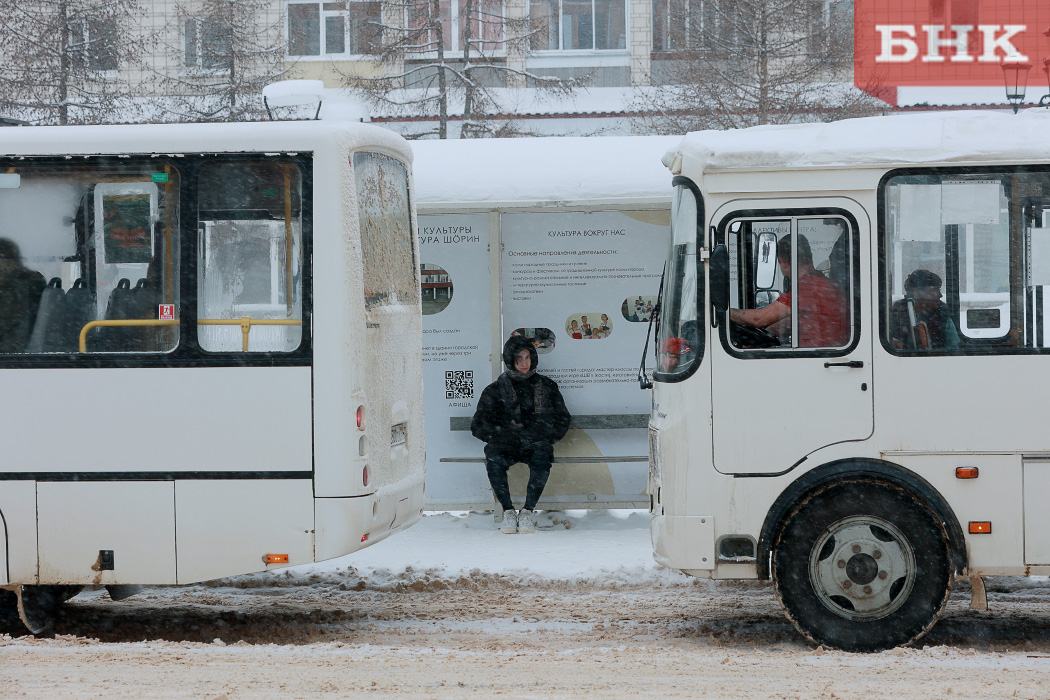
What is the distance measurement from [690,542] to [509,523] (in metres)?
3.73

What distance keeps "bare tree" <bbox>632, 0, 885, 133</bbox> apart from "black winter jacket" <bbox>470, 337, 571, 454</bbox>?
11156mm

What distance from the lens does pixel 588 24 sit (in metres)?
27.4

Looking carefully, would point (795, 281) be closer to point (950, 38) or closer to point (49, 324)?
point (49, 324)

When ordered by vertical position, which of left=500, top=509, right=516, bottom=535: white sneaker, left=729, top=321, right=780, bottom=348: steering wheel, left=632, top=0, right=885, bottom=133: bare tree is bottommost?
left=500, top=509, right=516, bottom=535: white sneaker

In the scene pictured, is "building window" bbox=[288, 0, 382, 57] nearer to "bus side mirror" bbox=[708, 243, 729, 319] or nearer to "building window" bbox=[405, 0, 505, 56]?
"building window" bbox=[405, 0, 505, 56]

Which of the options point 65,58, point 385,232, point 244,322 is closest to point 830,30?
point 65,58

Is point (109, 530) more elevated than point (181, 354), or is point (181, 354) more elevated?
point (181, 354)

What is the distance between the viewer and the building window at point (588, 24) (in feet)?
89.5

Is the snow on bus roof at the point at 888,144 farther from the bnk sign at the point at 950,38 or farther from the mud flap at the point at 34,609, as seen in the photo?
the bnk sign at the point at 950,38

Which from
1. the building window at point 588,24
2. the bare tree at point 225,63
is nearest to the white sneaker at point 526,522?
the bare tree at point 225,63

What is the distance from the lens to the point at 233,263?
247 inches

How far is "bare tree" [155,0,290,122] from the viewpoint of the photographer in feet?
69.8

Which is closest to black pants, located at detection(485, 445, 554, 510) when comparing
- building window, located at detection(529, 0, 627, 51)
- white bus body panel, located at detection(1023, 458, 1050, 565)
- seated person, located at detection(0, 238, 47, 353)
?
seated person, located at detection(0, 238, 47, 353)

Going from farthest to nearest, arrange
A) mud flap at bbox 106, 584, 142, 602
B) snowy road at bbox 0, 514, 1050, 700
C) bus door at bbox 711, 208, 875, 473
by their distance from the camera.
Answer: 1. mud flap at bbox 106, 584, 142, 602
2. bus door at bbox 711, 208, 875, 473
3. snowy road at bbox 0, 514, 1050, 700
